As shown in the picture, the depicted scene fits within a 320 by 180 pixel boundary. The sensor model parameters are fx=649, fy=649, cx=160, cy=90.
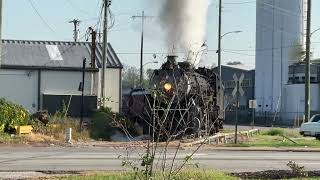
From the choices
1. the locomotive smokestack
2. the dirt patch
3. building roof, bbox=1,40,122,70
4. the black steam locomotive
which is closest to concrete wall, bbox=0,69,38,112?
building roof, bbox=1,40,122,70

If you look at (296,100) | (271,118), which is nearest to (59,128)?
(271,118)

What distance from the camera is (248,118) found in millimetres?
79750

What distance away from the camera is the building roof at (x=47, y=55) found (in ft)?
146

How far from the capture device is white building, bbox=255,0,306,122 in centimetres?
7325

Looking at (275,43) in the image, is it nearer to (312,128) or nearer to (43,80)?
(43,80)

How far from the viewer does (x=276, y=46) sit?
75.8 metres

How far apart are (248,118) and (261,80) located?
5253 millimetres

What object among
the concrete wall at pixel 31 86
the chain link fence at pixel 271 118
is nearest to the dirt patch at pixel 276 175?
the concrete wall at pixel 31 86

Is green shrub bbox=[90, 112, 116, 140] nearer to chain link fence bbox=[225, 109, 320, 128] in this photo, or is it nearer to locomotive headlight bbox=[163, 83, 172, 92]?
locomotive headlight bbox=[163, 83, 172, 92]

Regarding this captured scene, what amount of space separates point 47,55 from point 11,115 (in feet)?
56.6

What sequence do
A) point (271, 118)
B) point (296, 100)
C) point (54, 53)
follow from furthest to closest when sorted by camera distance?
point (296, 100) < point (271, 118) < point (54, 53)

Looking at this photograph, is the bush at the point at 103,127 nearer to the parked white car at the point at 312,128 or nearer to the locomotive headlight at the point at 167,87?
the locomotive headlight at the point at 167,87

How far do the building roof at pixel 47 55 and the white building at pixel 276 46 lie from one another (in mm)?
29796

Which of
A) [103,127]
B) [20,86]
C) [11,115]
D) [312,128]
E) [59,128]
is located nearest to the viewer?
[11,115]
